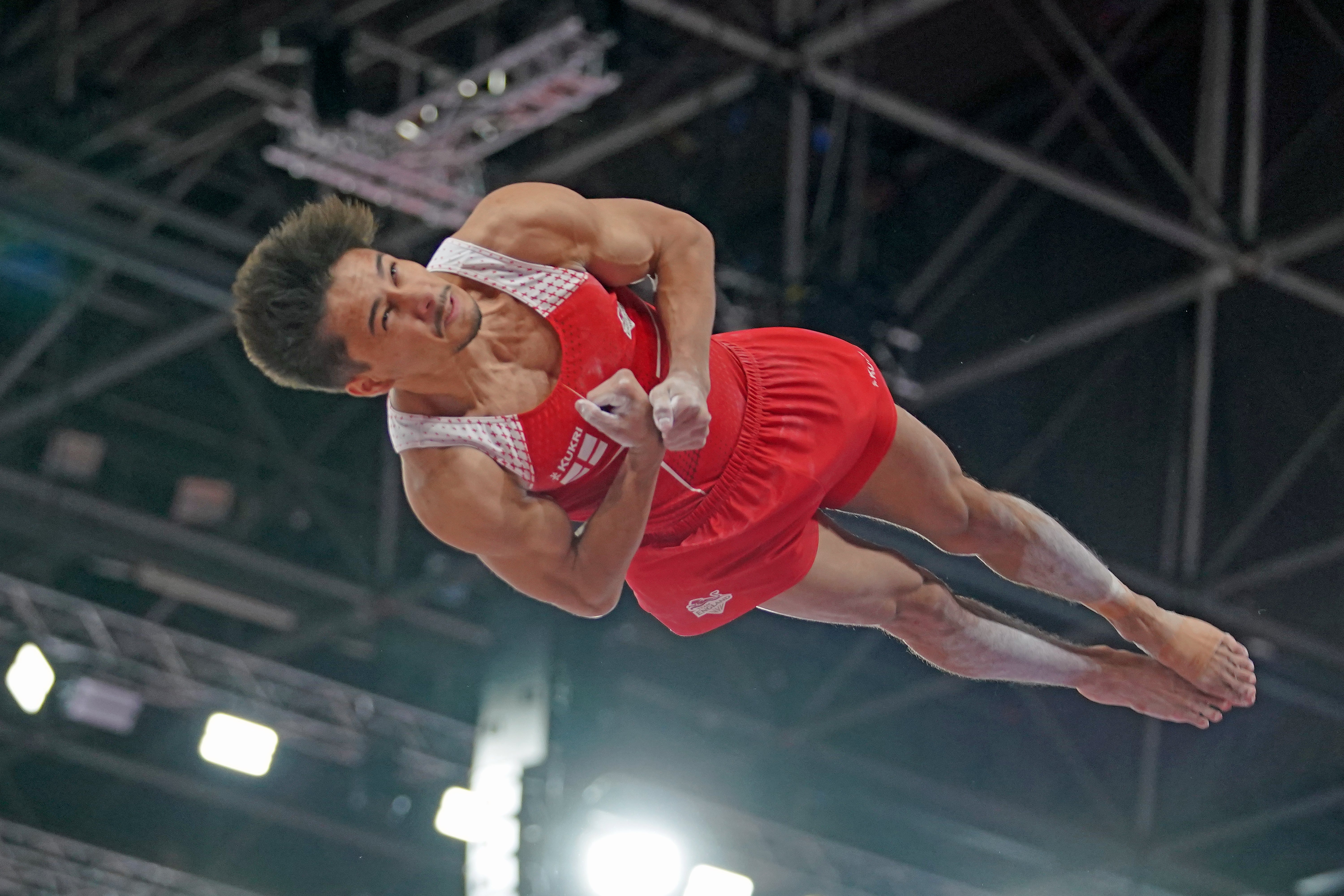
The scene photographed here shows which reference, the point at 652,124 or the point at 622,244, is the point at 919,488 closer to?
the point at 622,244

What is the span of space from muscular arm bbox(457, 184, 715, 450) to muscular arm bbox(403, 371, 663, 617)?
0.66ft

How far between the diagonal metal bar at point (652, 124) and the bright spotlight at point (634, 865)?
317 centimetres

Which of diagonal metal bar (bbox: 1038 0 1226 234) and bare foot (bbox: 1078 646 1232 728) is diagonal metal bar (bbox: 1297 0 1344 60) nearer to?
diagonal metal bar (bbox: 1038 0 1226 234)

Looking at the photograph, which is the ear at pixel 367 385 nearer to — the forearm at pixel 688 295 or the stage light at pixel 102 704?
the forearm at pixel 688 295

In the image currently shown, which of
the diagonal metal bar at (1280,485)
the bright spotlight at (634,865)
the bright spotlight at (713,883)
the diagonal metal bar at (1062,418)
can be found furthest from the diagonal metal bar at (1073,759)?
the bright spotlight at (634,865)

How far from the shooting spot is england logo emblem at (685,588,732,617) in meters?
3.19

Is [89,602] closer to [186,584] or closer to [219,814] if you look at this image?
[186,584]

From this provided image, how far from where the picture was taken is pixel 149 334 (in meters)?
8.63

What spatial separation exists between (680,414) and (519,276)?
51 centimetres

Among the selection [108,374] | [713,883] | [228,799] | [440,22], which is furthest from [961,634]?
[228,799]

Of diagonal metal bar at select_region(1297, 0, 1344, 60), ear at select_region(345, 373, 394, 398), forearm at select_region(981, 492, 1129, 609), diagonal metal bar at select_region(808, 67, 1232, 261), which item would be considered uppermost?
diagonal metal bar at select_region(1297, 0, 1344, 60)

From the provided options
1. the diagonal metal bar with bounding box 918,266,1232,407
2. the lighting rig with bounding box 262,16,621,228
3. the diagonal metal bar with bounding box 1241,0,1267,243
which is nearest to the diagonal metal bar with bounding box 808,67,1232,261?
the diagonal metal bar with bounding box 918,266,1232,407

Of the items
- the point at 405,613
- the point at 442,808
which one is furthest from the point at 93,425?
the point at 442,808

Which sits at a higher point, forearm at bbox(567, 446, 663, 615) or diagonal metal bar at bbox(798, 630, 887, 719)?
diagonal metal bar at bbox(798, 630, 887, 719)
